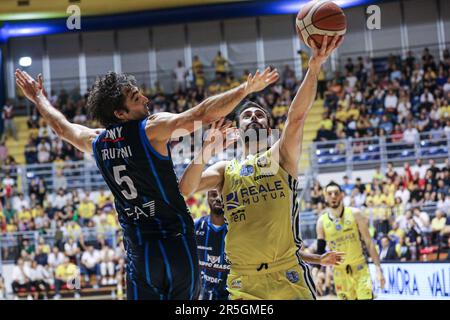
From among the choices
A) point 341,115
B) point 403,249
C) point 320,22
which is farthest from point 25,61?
point 320,22

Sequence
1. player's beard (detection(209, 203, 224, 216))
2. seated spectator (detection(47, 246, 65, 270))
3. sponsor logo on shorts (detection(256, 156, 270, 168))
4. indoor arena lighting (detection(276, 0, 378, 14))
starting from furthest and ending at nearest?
1. indoor arena lighting (detection(276, 0, 378, 14))
2. seated spectator (detection(47, 246, 65, 270))
3. player's beard (detection(209, 203, 224, 216))
4. sponsor logo on shorts (detection(256, 156, 270, 168))

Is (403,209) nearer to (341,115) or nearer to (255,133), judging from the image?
(341,115)

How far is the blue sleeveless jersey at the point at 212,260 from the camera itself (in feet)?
22.0

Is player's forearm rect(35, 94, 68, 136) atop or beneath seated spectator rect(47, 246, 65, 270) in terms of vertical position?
atop

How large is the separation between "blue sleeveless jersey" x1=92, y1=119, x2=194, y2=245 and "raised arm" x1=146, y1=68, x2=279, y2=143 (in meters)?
0.10

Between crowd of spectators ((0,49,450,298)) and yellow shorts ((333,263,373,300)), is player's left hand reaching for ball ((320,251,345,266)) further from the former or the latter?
crowd of spectators ((0,49,450,298))

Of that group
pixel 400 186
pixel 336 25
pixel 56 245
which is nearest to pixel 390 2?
pixel 400 186

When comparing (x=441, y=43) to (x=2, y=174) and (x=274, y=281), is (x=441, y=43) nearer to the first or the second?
(x=2, y=174)

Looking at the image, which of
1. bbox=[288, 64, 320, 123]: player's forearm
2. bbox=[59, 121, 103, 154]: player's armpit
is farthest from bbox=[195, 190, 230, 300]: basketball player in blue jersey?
bbox=[288, 64, 320, 123]: player's forearm

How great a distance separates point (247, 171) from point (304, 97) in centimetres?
81

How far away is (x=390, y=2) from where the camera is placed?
944 inches

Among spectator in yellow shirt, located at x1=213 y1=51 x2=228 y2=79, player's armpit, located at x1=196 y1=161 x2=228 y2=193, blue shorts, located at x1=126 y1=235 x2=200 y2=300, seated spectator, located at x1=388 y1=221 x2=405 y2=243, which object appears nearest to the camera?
blue shorts, located at x1=126 y1=235 x2=200 y2=300

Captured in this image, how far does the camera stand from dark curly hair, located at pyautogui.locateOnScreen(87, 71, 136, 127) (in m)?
4.60
